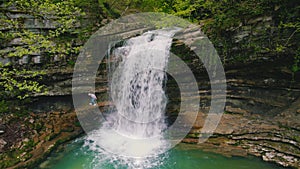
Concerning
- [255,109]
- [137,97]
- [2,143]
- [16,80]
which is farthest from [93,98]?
[255,109]

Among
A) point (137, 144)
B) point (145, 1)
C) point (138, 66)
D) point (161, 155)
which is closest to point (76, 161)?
point (137, 144)

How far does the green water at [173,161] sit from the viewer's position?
5.94m

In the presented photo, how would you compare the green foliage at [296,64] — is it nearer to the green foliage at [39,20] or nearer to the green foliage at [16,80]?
the green foliage at [39,20]

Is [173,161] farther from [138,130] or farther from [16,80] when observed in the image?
[16,80]

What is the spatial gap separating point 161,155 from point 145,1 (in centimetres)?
718

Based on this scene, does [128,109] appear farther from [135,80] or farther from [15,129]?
[15,129]

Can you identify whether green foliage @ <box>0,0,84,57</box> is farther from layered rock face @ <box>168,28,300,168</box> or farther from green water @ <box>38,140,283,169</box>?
layered rock face @ <box>168,28,300,168</box>

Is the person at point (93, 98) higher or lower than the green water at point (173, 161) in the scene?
higher

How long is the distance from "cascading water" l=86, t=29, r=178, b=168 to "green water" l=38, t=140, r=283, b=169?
17.1 inches

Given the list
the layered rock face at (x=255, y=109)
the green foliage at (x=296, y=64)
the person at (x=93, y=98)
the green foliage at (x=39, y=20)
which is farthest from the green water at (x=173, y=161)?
the green foliage at (x=39, y=20)

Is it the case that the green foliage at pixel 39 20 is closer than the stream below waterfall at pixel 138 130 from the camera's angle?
Yes

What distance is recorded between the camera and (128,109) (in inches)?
326

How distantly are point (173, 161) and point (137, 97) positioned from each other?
2641mm

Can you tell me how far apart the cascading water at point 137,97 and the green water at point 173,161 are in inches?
17.1
